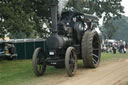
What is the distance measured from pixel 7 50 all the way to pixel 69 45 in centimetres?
775

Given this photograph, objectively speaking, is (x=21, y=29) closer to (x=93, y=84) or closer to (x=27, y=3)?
(x=27, y=3)

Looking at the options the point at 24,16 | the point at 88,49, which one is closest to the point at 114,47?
the point at 24,16

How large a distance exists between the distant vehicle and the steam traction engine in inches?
260

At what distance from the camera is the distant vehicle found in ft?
52.5

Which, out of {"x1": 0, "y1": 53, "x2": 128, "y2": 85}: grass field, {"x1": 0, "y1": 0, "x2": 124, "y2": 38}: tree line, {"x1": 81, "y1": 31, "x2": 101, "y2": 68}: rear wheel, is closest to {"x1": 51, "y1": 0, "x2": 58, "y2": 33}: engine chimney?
{"x1": 81, "y1": 31, "x2": 101, "y2": 68}: rear wheel

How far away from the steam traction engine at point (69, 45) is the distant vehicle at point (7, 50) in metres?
6.60

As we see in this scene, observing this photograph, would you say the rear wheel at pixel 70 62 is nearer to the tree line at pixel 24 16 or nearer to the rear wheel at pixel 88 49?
the rear wheel at pixel 88 49

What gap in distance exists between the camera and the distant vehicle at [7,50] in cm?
1602

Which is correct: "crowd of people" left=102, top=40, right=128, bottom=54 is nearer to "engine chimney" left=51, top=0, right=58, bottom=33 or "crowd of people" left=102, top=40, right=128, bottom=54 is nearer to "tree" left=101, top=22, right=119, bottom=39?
"tree" left=101, top=22, right=119, bottom=39

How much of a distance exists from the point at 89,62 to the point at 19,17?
599 cm

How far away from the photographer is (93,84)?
716cm

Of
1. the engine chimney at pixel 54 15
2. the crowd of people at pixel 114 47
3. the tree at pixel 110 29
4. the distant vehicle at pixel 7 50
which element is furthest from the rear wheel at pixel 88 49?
the tree at pixel 110 29

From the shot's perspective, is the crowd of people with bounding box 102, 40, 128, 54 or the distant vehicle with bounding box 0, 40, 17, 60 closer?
the distant vehicle with bounding box 0, 40, 17, 60

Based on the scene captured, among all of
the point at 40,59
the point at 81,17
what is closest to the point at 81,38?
the point at 81,17
